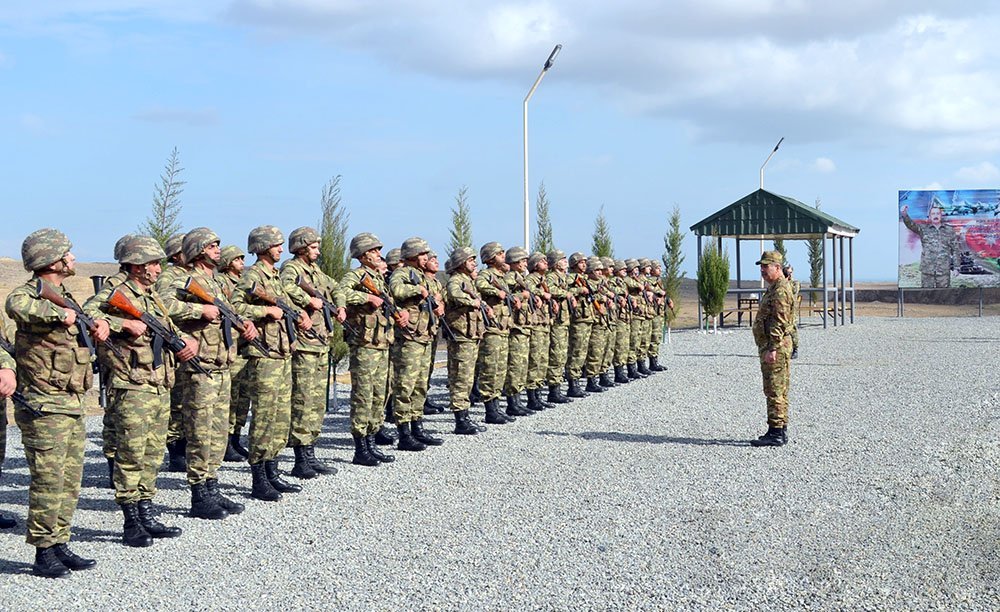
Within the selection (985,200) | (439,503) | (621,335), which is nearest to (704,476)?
(439,503)

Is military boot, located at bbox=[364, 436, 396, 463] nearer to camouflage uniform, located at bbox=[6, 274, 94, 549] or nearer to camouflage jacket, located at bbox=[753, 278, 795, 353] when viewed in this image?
camouflage uniform, located at bbox=[6, 274, 94, 549]

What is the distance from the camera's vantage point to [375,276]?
936 cm

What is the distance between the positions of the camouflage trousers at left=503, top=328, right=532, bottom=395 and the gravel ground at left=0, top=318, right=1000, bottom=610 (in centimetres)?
54

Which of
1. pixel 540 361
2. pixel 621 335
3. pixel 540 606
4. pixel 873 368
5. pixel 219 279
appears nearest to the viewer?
pixel 540 606

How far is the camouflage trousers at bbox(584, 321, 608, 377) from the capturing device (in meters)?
14.4

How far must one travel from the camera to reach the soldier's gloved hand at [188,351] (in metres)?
6.57

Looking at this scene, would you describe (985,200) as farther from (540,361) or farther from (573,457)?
(573,457)

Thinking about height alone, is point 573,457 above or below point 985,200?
below

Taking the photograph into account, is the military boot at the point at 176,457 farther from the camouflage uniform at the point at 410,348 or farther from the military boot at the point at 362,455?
the camouflage uniform at the point at 410,348

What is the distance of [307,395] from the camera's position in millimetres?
8188

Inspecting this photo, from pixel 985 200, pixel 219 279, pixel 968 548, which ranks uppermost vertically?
pixel 985 200

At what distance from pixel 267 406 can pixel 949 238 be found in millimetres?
30242

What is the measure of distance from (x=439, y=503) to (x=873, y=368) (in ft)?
39.5

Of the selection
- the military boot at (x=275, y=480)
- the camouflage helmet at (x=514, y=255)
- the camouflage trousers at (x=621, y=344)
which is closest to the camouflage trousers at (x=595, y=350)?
the camouflage trousers at (x=621, y=344)
